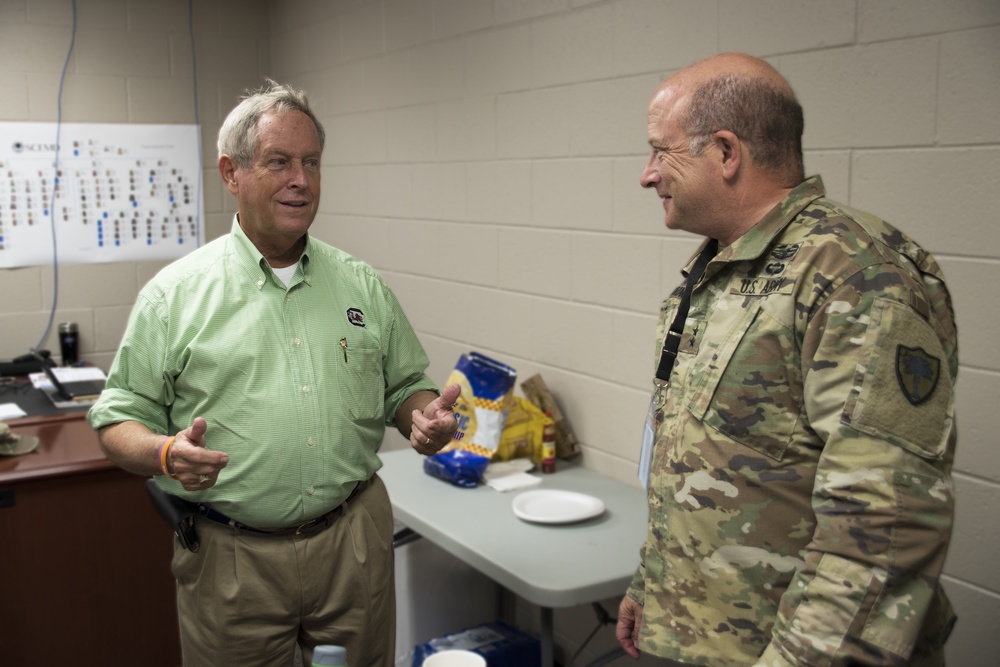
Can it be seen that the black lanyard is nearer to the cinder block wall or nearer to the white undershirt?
the cinder block wall

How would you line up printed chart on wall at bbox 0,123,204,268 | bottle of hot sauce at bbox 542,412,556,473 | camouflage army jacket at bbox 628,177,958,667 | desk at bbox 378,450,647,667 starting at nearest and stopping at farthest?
camouflage army jacket at bbox 628,177,958,667, desk at bbox 378,450,647,667, bottle of hot sauce at bbox 542,412,556,473, printed chart on wall at bbox 0,123,204,268

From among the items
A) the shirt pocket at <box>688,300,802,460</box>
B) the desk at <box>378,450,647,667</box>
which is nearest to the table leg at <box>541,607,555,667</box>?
the desk at <box>378,450,647,667</box>

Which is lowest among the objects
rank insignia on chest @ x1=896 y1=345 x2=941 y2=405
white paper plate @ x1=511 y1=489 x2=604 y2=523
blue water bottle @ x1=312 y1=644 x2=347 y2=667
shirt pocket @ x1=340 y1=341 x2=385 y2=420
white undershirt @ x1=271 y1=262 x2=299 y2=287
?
white paper plate @ x1=511 y1=489 x2=604 y2=523

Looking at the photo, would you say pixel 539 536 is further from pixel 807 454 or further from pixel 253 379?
pixel 807 454

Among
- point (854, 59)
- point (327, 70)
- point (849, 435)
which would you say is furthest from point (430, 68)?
point (849, 435)

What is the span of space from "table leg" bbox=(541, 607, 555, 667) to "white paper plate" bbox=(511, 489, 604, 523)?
10.3 inches

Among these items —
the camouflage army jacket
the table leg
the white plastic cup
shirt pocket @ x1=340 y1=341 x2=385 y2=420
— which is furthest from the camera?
the table leg

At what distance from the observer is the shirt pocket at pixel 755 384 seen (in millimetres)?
1318

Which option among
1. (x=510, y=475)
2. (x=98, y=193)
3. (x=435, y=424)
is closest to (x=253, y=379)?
(x=435, y=424)

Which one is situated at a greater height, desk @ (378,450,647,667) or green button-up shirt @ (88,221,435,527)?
green button-up shirt @ (88,221,435,527)

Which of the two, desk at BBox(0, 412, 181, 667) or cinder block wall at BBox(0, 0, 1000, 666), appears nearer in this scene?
cinder block wall at BBox(0, 0, 1000, 666)

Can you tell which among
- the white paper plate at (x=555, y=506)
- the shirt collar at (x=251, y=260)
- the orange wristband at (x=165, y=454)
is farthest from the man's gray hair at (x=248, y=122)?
the white paper plate at (x=555, y=506)

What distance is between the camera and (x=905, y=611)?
1.18 metres

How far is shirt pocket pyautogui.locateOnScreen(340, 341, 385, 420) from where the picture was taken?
74.0 inches
